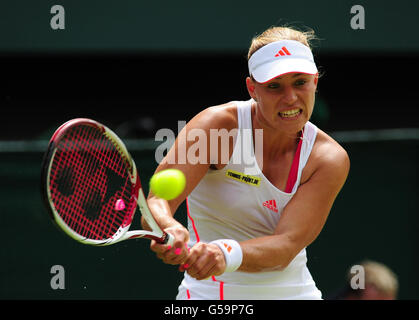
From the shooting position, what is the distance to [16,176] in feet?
14.1

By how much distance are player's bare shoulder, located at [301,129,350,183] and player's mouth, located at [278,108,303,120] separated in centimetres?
26

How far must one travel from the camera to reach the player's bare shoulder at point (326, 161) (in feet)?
9.99

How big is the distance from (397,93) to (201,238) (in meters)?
6.00

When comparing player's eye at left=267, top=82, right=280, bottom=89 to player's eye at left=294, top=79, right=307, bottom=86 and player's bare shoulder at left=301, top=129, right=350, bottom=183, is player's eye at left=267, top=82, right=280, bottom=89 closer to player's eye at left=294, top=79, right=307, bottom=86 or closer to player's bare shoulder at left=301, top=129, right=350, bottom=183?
player's eye at left=294, top=79, right=307, bottom=86

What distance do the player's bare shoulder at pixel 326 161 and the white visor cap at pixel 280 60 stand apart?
0.37 metres

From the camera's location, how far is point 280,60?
2842 millimetres

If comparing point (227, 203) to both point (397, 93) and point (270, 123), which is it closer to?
point (270, 123)

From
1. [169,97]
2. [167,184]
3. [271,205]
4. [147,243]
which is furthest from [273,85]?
[169,97]

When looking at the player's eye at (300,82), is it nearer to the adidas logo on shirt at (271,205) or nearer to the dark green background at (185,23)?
the adidas logo on shirt at (271,205)

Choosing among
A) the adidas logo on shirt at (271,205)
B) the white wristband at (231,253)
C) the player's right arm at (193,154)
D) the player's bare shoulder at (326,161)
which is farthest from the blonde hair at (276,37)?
the white wristband at (231,253)

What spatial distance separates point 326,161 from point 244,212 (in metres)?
0.41

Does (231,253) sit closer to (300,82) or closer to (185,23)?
(300,82)

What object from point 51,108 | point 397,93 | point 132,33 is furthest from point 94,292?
point 397,93

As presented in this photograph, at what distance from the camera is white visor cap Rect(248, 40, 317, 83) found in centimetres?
283
